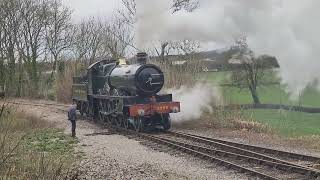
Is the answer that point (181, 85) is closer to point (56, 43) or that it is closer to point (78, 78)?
point (78, 78)

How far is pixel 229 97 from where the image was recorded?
23.4 metres

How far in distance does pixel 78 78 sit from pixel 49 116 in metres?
2.53

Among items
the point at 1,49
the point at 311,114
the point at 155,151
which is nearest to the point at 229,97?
Answer: the point at 311,114

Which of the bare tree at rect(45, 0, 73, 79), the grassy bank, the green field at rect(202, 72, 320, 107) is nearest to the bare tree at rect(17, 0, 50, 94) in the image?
the bare tree at rect(45, 0, 73, 79)

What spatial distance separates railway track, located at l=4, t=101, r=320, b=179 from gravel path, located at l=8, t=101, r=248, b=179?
35 cm

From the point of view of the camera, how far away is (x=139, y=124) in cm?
1959

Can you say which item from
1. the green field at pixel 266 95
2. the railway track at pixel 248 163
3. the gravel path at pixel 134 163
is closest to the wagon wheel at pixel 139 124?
the gravel path at pixel 134 163

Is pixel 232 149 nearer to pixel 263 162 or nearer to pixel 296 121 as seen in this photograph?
pixel 263 162

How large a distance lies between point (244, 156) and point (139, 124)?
7023 millimetres

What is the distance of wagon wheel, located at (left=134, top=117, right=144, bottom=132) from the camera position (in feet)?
64.0

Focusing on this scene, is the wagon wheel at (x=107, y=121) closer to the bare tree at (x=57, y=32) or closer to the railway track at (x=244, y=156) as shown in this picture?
the railway track at (x=244, y=156)

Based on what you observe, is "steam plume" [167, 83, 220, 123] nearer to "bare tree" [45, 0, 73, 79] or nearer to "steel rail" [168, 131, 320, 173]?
"steel rail" [168, 131, 320, 173]

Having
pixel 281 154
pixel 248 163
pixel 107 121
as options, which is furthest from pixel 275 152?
pixel 107 121

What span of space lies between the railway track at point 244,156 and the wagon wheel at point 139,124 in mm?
958
